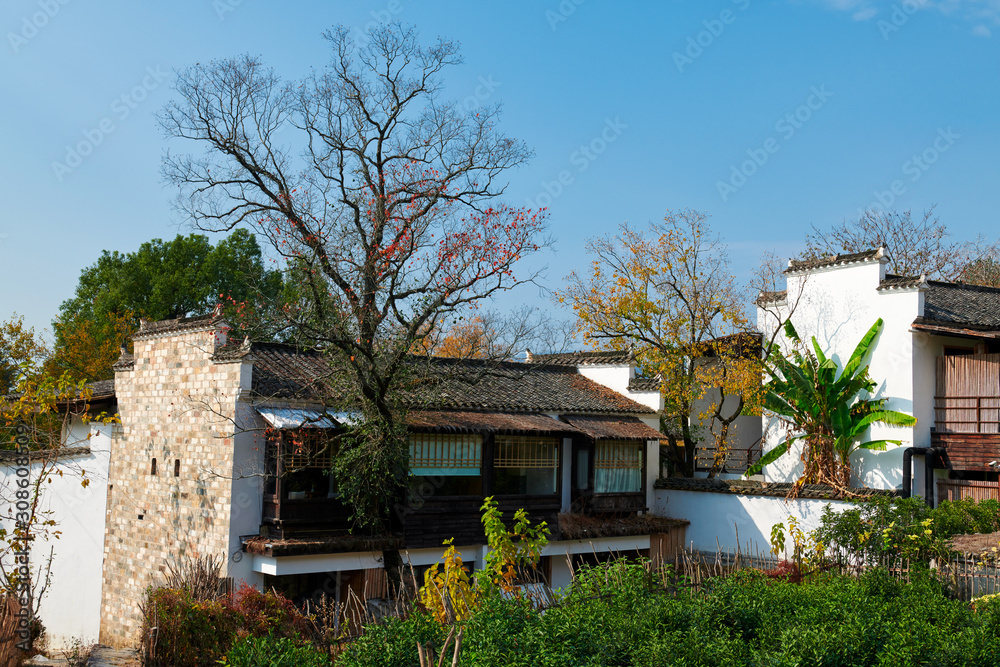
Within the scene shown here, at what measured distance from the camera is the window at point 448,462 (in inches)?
587

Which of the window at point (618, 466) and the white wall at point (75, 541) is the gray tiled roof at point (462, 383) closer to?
the window at point (618, 466)

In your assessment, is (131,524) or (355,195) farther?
(131,524)

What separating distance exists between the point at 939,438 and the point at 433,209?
1132cm

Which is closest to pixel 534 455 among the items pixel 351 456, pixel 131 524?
pixel 351 456

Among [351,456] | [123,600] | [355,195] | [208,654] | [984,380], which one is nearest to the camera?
[208,654]

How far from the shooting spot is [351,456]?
13.2 metres

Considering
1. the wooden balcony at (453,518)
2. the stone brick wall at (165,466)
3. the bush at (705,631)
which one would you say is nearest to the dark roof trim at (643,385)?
the wooden balcony at (453,518)

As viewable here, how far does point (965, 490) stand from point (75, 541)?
1776 cm

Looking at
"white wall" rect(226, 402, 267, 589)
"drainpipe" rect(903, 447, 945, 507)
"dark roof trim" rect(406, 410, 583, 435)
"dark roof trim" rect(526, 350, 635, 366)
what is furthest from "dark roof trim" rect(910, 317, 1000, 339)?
"white wall" rect(226, 402, 267, 589)

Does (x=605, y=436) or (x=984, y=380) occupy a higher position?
(x=984, y=380)

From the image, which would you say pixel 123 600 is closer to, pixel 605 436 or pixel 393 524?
pixel 393 524

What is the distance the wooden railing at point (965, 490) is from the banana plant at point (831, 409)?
4.55ft

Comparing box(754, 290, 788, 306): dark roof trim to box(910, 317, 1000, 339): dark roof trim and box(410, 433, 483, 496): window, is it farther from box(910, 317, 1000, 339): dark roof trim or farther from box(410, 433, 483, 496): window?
box(410, 433, 483, 496): window

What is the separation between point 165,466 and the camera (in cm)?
1516
